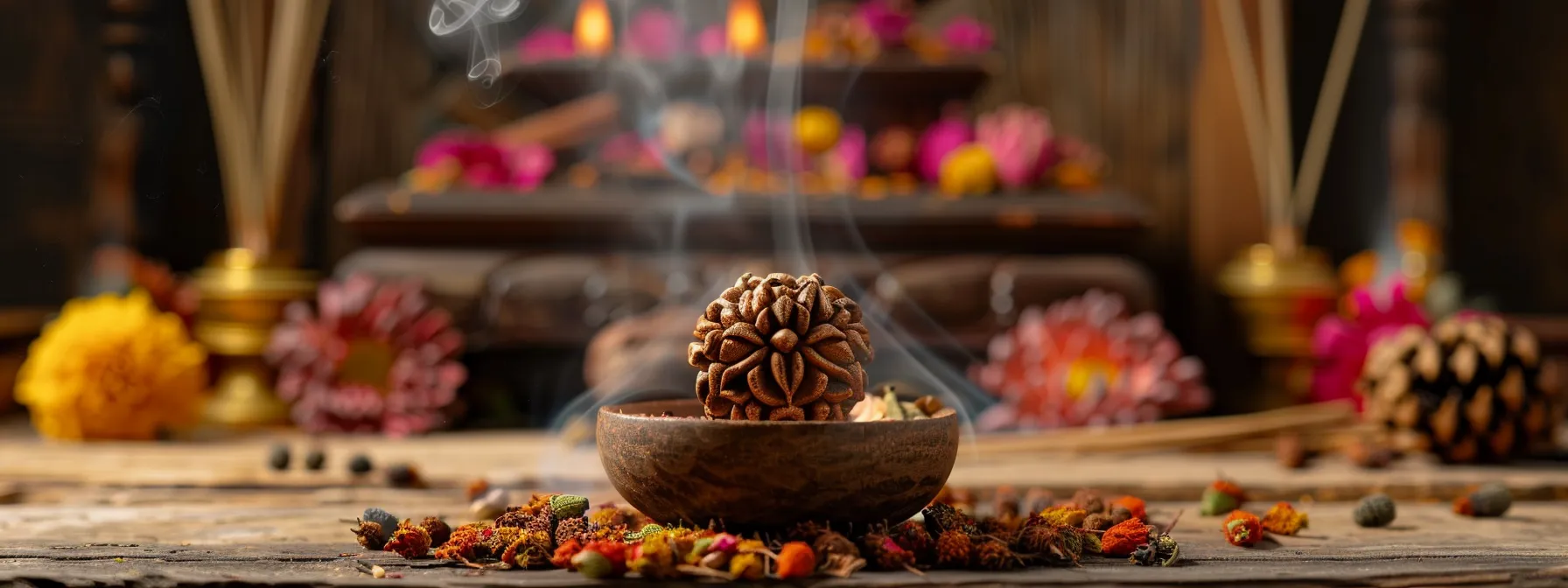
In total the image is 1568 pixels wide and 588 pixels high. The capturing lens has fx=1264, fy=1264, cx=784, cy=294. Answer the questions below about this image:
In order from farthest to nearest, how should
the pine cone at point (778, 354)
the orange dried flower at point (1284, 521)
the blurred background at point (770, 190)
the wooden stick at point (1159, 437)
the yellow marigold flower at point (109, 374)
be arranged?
the blurred background at point (770, 190) < the yellow marigold flower at point (109, 374) < the wooden stick at point (1159, 437) < the orange dried flower at point (1284, 521) < the pine cone at point (778, 354)

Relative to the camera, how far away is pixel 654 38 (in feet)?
10.2

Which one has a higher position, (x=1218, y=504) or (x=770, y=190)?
(x=770, y=190)

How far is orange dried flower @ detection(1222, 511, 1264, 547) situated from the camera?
129cm

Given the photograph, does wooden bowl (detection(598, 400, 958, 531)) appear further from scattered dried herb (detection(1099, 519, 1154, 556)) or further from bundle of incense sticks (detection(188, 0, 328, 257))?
bundle of incense sticks (detection(188, 0, 328, 257))

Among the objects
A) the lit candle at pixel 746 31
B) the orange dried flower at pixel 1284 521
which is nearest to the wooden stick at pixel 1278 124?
the lit candle at pixel 746 31

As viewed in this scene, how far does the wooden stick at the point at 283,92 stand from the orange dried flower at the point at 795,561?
2049 mm

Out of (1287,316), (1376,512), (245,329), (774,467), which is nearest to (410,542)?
(774,467)

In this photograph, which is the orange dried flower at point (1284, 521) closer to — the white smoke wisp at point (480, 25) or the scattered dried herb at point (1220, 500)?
the scattered dried herb at point (1220, 500)

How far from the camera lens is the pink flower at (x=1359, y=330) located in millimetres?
2465

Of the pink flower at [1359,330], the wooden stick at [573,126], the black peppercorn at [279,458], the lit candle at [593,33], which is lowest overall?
the black peppercorn at [279,458]

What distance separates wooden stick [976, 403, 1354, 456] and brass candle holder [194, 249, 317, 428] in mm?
1488

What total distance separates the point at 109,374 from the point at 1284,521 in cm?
199

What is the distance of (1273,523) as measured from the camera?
1.38 meters

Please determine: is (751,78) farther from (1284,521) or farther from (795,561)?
(795,561)
